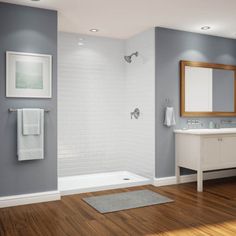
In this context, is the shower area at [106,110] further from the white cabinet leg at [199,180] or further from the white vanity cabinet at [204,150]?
the white cabinet leg at [199,180]

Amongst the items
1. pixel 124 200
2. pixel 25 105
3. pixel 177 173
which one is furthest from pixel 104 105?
pixel 124 200

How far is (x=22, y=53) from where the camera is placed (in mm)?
3764

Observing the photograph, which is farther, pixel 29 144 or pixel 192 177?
pixel 192 177

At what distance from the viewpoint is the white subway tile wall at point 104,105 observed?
4957mm

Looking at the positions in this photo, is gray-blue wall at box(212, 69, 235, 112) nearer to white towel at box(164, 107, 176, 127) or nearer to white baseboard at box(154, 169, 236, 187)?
white towel at box(164, 107, 176, 127)

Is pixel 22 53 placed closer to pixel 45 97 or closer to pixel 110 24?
pixel 45 97

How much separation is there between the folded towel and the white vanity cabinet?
2.15 meters

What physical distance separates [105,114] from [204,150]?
6.17 feet

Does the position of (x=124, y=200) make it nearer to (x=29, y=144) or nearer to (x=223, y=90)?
(x=29, y=144)

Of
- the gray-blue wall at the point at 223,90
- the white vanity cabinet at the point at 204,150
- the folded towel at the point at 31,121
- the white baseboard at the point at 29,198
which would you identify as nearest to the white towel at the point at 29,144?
the folded towel at the point at 31,121

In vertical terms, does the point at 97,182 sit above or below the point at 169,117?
below

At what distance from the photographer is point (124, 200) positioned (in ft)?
12.9

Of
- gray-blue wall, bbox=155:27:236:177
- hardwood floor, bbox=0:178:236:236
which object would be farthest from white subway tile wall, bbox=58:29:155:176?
hardwood floor, bbox=0:178:236:236

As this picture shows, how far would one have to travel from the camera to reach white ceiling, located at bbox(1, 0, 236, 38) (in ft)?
12.2
